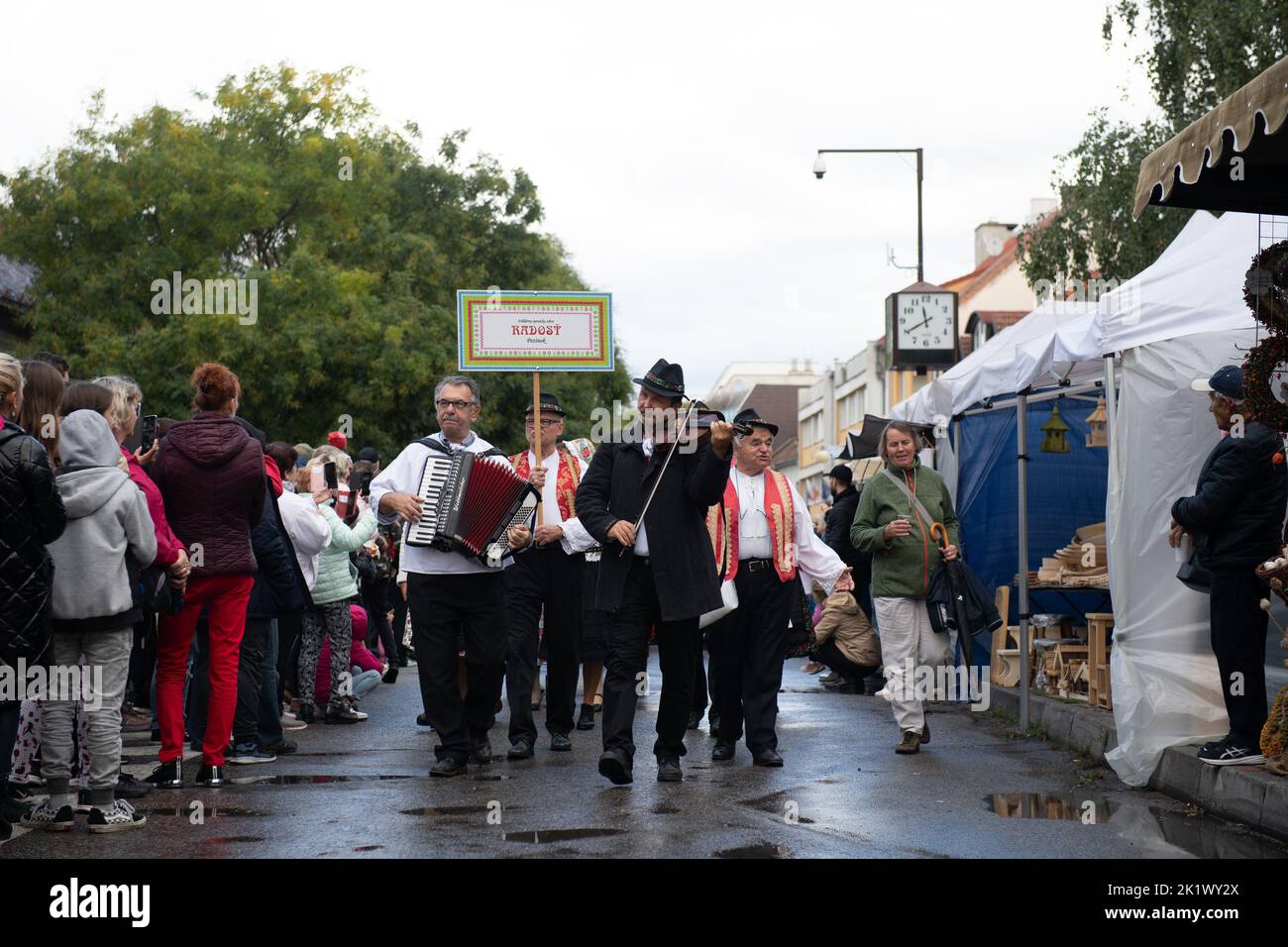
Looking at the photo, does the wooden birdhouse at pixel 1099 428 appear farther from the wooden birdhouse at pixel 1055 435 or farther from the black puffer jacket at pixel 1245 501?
the black puffer jacket at pixel 1245 501

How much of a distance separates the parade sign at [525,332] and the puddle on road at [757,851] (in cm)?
666

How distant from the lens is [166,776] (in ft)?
27.9

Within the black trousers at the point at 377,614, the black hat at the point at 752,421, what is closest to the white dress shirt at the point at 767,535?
the black hat at the point at 752,421

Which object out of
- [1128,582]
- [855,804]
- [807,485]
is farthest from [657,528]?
[807,485]

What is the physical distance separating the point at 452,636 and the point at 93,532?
2513mm

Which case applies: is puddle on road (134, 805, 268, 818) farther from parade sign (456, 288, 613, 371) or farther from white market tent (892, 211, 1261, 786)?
parade sign (456, 288, 613, 371)

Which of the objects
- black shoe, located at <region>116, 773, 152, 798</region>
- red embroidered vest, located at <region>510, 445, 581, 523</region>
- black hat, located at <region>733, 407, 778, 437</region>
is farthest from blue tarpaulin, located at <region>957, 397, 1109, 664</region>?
black shoe, located at <region>116, 773, 152, 798</region>

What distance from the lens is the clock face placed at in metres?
35.6

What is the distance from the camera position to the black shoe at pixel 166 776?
27.9 feet

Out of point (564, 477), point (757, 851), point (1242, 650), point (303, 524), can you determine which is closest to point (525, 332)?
point (564, 477)
